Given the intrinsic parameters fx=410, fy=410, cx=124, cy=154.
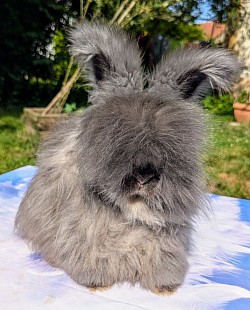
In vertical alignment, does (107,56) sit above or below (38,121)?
above

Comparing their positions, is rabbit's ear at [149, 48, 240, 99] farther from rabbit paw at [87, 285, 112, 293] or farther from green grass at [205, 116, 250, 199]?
green grass at [205, 116, 250, 199]

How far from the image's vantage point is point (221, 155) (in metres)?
3.79

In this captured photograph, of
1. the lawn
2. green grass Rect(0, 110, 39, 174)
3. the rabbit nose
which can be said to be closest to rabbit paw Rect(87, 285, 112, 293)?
the rabbit nose

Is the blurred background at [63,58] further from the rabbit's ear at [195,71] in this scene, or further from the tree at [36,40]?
the rabbit's ear at [195,71]

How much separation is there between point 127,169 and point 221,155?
2.85m

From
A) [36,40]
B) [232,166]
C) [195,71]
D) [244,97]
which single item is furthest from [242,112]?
[195,71]

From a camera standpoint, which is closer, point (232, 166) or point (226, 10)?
point (232, 166)

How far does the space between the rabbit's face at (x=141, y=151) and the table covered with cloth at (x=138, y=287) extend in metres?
0.34

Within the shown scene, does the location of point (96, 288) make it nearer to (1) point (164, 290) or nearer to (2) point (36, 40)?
(1) point (164, 290)

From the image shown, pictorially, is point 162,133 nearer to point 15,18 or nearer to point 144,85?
point 144,85

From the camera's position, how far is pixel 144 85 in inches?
51.6

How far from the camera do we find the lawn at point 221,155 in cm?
316

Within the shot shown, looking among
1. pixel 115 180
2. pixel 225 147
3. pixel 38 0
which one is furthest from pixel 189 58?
pixel 38 0

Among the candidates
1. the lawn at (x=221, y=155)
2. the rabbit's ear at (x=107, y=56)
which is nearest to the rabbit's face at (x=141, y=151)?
the rabbit's ear at (x=107, y=56)
